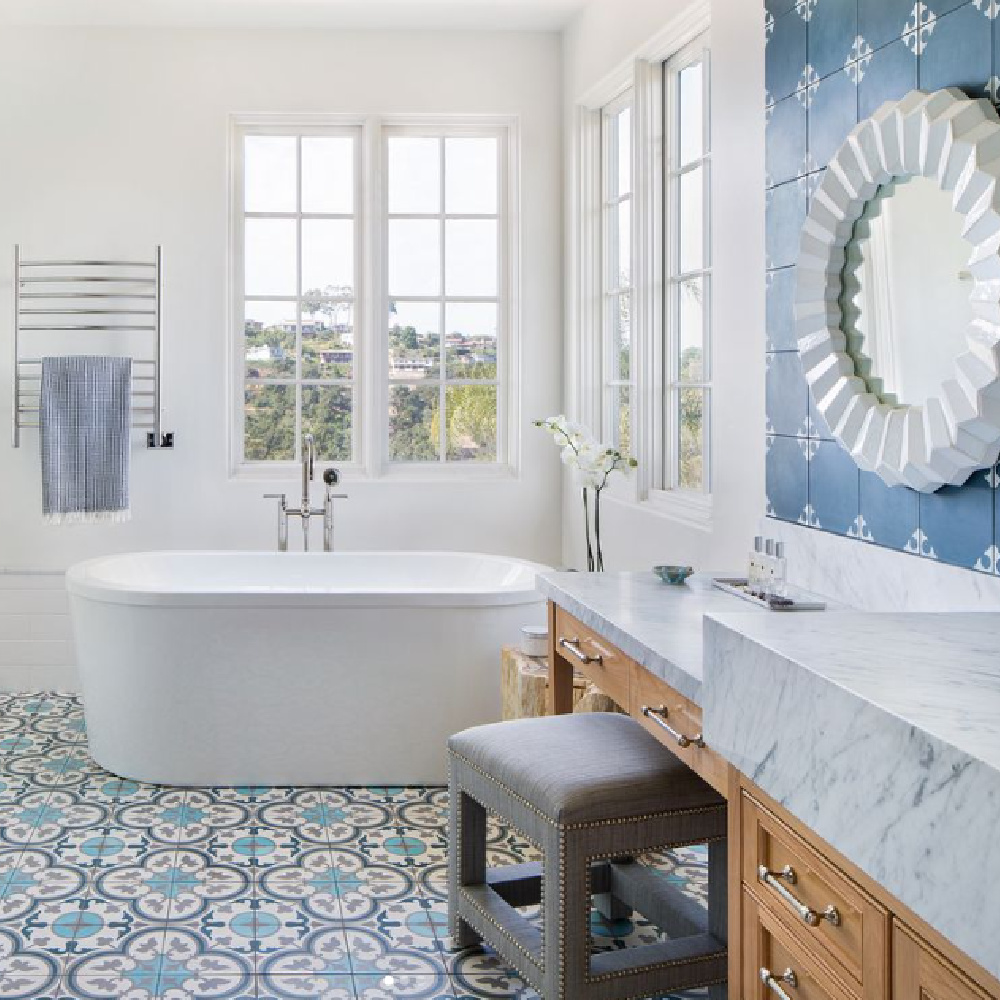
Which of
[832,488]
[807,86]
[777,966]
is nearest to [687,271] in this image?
[807,86]

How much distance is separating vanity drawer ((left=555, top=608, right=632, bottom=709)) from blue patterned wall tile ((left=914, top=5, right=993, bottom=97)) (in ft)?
3.77

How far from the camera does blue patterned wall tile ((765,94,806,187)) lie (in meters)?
2.81

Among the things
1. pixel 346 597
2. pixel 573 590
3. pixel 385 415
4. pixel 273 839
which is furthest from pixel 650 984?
pixel 385 415

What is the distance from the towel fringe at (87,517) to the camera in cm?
495

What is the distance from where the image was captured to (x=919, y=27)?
2250mm

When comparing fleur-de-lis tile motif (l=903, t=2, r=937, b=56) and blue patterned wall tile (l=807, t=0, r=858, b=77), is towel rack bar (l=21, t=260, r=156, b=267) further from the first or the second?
fleur-de-lis tile motif (l=903, t=2, r=937, b=56)

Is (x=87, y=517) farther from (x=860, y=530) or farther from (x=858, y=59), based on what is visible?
(x=858, y=59)

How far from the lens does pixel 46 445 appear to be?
4934mm

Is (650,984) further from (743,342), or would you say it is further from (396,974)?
(743,342)

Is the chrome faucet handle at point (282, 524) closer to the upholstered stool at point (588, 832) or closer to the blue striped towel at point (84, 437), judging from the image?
the blue striped towel at point (84, 437)

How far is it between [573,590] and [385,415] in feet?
8.71

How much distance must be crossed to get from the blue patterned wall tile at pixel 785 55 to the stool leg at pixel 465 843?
1.68 m

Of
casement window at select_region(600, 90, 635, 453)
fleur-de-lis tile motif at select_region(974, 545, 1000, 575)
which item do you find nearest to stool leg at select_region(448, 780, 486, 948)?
fleur-de-lis tile motif at select_region(974, 545, 1000, 575)

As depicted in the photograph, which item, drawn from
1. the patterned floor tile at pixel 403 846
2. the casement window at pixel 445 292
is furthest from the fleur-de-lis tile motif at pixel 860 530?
the casement window at pixel 445 292
